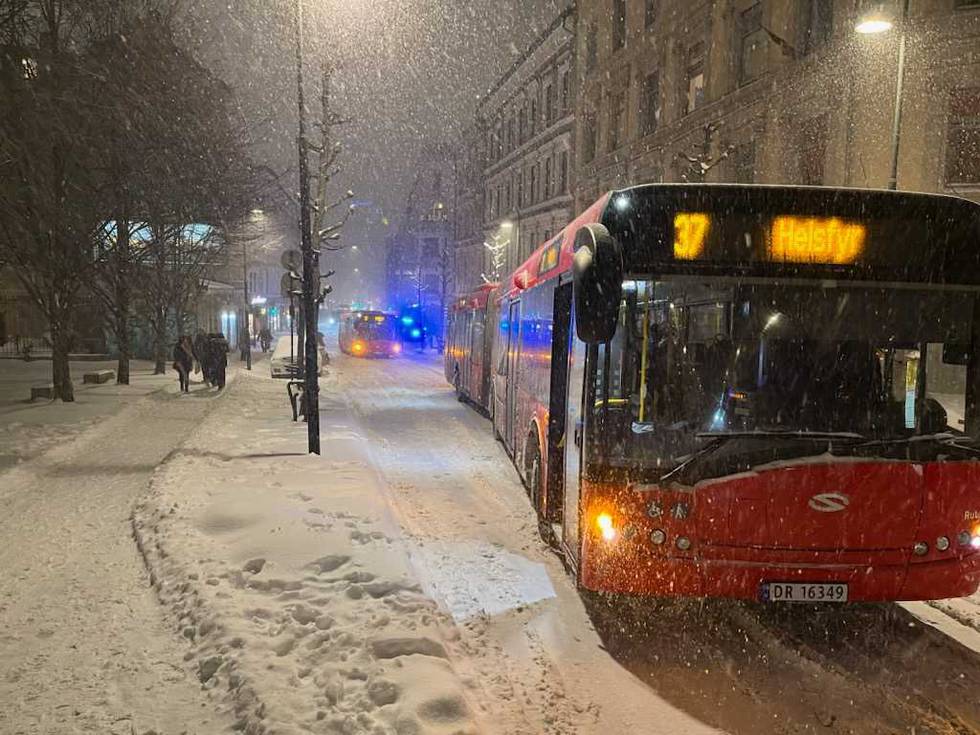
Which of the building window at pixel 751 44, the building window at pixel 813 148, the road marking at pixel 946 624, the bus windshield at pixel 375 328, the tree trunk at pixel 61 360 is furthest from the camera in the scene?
the bus windshield at pixel 375 328

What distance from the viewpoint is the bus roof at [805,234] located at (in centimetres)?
459

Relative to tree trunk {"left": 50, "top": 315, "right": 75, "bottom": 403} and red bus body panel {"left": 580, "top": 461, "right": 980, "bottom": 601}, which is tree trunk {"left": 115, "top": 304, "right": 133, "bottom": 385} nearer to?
tree trunk {"left": 50, "top": 315, "right": 75, "bottom": 403}

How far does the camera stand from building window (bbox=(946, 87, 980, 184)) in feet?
61.8

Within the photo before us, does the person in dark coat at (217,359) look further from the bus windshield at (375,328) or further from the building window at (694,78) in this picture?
the bus windshield at (375,328)

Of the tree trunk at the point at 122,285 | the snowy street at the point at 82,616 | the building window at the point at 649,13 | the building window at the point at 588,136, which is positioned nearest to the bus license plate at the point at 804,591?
the snowy street at the point at 82,616

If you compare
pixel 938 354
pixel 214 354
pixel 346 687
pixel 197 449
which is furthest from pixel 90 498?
pixel 214 354

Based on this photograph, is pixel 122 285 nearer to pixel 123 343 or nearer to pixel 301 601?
pixel 123 343

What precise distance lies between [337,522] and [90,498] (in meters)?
3.63

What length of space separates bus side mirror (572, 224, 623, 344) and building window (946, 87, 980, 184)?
19557 mm

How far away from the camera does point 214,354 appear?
70.3 feet

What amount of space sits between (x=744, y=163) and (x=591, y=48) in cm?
1887

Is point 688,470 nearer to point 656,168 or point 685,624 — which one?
→ point 685,624

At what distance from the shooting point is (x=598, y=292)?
4336mm

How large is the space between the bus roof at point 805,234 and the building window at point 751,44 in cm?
2309
